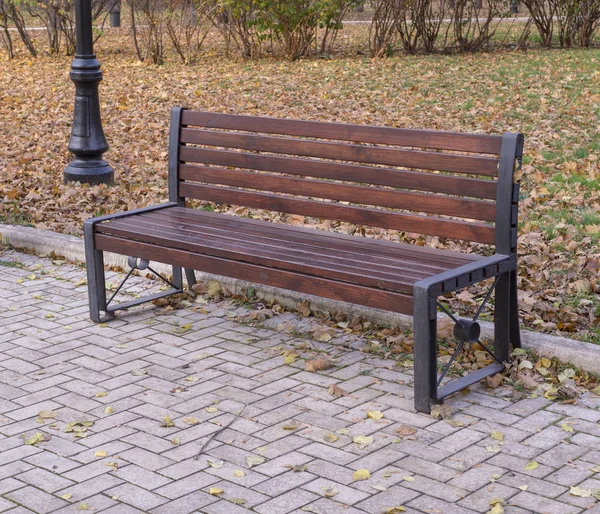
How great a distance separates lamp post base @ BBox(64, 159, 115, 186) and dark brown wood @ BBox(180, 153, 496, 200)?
263 centimetres

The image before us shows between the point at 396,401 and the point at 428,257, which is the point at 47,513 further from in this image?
the point at 428,257

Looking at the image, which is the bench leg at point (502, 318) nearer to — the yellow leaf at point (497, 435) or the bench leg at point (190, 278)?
the yellow leaf at point (497, 435)

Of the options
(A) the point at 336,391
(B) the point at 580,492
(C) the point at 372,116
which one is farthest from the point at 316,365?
(C) the point at 372,116

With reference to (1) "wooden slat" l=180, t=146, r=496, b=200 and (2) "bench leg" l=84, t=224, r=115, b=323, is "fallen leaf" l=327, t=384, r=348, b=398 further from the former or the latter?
(2) "bench leg" l=84, t=224, r=115, b=323

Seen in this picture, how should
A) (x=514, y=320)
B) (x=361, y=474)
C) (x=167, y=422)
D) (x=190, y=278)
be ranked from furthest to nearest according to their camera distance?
1. (x=190, y=278)
2. (x=514, y=320)
3. (x=167, y=422)
4. (x=361, y=474)

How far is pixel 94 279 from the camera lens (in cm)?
531

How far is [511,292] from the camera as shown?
4.52m

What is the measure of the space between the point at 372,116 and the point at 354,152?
6155mm

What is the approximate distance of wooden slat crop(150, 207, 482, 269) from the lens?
4.48 m

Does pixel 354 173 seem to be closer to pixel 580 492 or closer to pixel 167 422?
pixel 167 422

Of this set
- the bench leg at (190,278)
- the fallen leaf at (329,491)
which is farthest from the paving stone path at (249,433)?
the bench leg at (190,278)

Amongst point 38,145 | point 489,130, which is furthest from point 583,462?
point 38,145

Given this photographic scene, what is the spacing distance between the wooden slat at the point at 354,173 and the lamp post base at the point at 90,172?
2.63 metres

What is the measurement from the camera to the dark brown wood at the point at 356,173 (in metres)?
4.44
